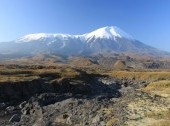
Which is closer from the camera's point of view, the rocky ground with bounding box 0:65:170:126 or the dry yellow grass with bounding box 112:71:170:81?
the rocky ground with bounding box 0:65:170:126

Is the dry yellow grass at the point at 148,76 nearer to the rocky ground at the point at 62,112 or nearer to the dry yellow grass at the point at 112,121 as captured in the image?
the rocky ground at the point at 62,112

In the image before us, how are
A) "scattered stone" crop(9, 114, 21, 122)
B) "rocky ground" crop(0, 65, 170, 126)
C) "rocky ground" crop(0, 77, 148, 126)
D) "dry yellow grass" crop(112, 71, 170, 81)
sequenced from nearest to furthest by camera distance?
1. "rocky ground" crop(0, 65, 170, 126)
2. "rocky ground" crop(0, 77, 148, 126)
3. "scattered stone" crop(9, 114, 21, 122)
4. "dry yellow grass" crop(112, 71, 170, 81)

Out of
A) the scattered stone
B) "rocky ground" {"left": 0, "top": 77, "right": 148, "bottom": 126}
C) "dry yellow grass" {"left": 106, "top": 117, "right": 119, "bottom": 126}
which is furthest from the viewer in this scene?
the scattered stone

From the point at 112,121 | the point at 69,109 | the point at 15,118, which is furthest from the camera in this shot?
the point at 69,109

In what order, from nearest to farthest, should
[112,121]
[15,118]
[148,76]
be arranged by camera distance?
[112,121] → [15,118] → [148,76]

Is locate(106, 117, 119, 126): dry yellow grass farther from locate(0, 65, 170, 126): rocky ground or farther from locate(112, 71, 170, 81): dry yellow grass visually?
locate(112, 71, 170, 81): dry yellow grass

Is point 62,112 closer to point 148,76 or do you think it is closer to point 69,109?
point 69,109

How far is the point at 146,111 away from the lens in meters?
47.7

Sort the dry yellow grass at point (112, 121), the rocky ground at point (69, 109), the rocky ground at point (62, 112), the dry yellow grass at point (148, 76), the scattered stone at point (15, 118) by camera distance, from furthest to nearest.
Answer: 1. the dry yellow grass at point (148, 76)
2. the scattered stone at point (15, 118)
3. the rocky ground at point (62, 112)
4. the rocky ground at point (69, 109)
5. the dry yellow grass at point (112, 121)

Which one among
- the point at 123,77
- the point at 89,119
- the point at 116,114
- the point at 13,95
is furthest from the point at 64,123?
the point at 123,77

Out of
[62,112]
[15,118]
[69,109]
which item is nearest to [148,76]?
[69,109]

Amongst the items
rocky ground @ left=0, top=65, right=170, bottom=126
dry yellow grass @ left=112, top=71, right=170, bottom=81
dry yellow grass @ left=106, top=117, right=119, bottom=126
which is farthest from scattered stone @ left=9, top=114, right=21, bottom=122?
dry yellow grass @ left=112, top=71, right=170, bottom=81

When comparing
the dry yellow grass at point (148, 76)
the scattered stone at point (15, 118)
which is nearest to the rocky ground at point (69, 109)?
the scattered stone at point (15, 118)

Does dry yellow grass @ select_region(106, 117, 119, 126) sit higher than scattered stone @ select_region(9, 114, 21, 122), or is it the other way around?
dry yellow grass @ select_region(106, 117, 119, 126)
